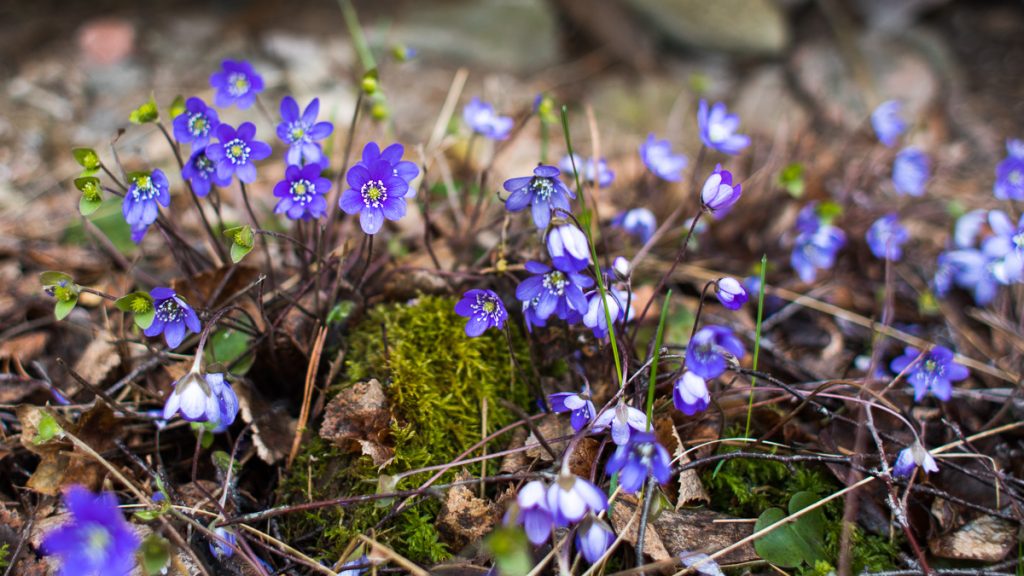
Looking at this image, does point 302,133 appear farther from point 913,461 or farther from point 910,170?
point 910,170

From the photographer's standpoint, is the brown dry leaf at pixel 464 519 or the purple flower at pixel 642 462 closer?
the purple flower at pixel 642 462

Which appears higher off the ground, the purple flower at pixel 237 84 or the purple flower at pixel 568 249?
the purple flower at pixel 237 84

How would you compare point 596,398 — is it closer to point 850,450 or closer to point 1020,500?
point 850,450

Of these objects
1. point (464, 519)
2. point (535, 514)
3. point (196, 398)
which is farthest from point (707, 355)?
point (196, 398)

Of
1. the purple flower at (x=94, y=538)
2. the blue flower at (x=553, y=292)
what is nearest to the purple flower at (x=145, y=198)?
the purple flower at (x=94, y=538)

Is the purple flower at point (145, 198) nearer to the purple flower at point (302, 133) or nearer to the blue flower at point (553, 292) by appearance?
the purple flower at point (302, 133)

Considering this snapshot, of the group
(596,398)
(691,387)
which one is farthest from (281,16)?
(691,387)

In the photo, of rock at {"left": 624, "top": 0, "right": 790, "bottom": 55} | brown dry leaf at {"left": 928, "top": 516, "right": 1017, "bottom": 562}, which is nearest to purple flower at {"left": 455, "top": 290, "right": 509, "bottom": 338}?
brown dry leaf at {"left": 928, "top": 516, "right": 1017, "bottom": 562}
